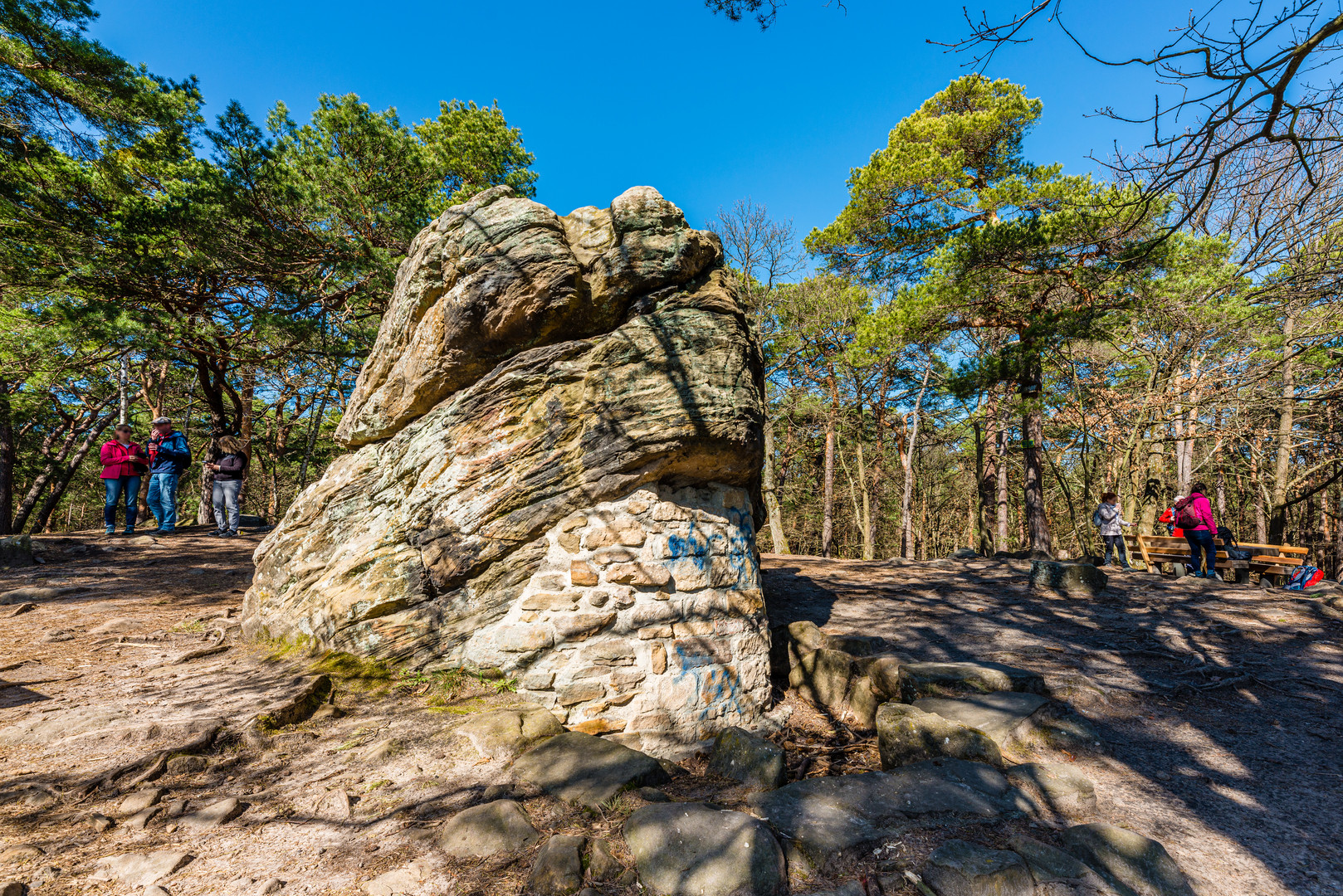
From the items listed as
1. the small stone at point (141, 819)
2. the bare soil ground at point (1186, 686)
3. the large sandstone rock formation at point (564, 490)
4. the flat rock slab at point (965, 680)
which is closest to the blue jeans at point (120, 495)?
the large sandstone rock formation at point (564, 490)

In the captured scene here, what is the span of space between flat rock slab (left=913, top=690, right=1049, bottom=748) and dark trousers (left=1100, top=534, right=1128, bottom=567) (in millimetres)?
8449

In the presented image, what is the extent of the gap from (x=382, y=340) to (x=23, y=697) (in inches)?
136

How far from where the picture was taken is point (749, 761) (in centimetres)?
324

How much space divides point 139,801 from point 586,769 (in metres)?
2.01

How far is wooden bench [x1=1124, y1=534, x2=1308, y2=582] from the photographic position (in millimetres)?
8719

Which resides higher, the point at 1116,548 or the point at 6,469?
the point at 6,469

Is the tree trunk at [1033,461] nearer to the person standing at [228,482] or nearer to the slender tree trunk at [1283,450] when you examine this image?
the slender tree trunk at [1283,450]

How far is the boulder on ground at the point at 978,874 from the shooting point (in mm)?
2031

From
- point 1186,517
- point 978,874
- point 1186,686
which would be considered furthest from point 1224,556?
point 978,874

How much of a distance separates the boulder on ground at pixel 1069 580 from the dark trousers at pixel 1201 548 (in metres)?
3.11

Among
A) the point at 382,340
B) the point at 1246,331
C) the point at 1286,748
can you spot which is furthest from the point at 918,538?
the point at 382,340

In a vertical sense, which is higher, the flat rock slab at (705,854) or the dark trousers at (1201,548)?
the dark trousers at (1201,548)

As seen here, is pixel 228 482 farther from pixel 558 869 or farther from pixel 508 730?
pixel 558 869

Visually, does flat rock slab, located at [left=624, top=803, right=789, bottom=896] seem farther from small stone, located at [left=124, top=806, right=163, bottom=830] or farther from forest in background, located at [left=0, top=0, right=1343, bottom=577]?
forest in background, located at [left=0, top=0, right=1343, bottom=577]
